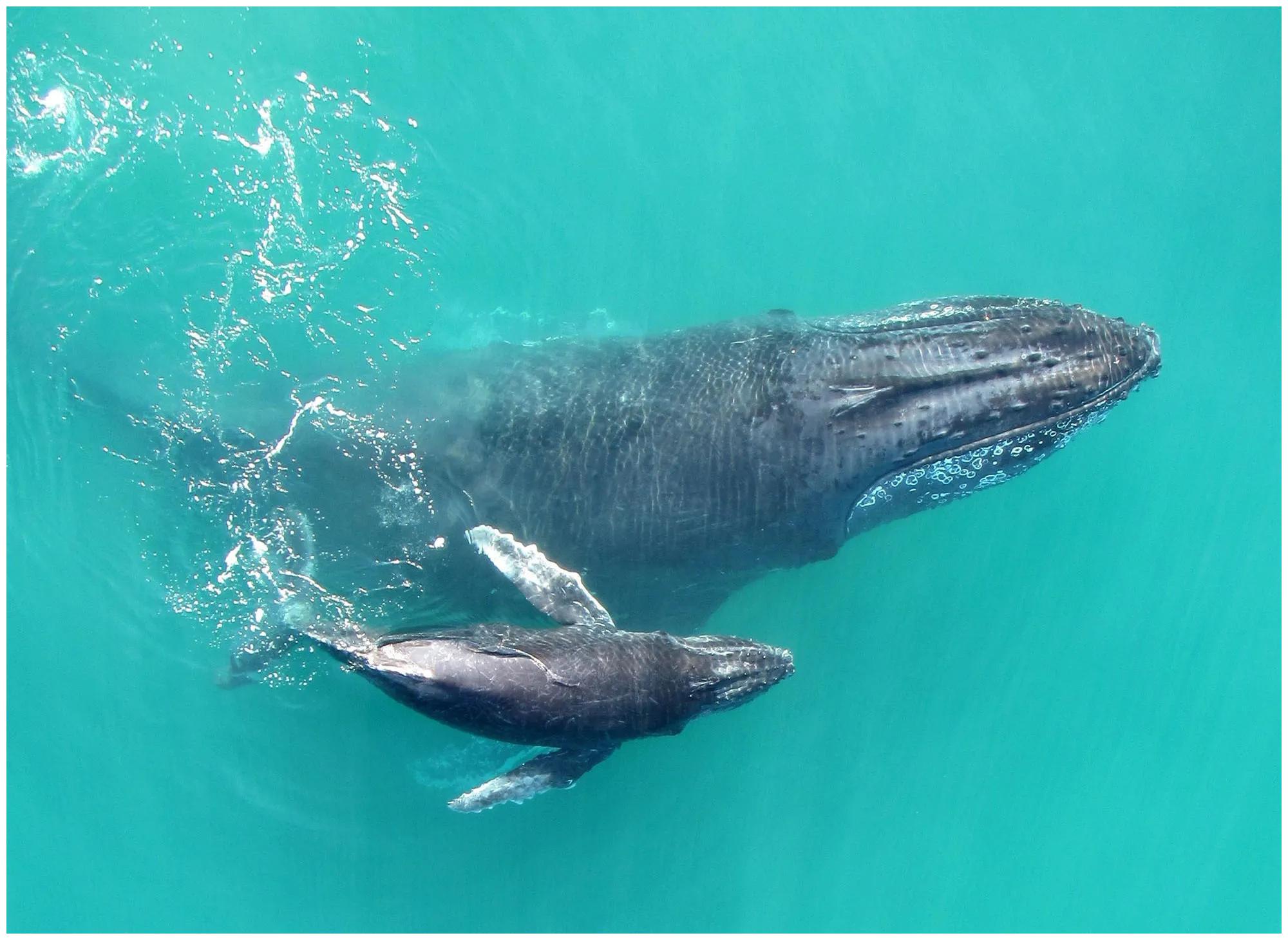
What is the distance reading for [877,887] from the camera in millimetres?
18391

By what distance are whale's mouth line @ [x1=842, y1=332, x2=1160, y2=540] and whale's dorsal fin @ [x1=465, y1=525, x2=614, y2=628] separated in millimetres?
4002

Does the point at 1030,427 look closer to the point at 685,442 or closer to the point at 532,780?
the point at 685,442

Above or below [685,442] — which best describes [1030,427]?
below

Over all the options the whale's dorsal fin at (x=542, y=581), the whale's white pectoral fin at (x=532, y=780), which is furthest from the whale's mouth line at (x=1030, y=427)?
the whale's white pectoral fin at (x=532, y=780)

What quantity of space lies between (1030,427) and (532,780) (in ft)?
27.3

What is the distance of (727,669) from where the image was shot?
1143cm

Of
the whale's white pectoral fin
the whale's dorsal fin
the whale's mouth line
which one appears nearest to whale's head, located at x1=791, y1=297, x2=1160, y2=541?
the whale's mouth line

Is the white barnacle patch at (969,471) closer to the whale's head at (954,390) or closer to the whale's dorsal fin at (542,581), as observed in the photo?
the whale's head at (954,390)

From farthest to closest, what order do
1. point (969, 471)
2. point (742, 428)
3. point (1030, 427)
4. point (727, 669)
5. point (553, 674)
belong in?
point (969, 471)
point (742, 428)
point (727, 669)
point (1030, 427)
point (553, 674)

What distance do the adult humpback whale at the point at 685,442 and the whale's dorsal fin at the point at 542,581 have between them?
13.7 inches

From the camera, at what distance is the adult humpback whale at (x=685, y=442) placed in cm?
1114

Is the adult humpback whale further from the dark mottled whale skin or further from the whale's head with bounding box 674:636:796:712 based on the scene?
the whale's head with bounding box 674:636:796:712

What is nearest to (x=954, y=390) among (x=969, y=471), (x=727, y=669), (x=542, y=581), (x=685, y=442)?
(x=969, y=471)

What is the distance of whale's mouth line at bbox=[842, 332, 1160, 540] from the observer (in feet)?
36.6
